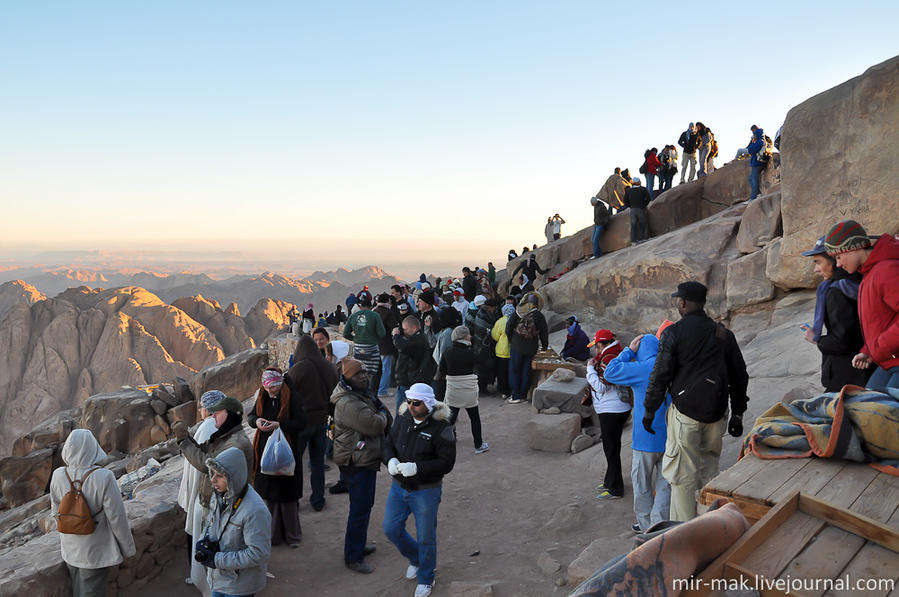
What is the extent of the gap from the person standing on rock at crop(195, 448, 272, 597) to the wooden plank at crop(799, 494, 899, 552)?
3.02m

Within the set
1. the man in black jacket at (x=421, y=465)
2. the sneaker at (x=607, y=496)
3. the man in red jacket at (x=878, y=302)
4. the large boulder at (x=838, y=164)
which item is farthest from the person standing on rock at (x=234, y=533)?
the large boulder at (x=838, y=164)

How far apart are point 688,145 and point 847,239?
1396 centimetres

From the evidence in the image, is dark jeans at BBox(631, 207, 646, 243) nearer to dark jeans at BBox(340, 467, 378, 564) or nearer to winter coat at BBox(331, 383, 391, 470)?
winter coat at BBox(331, 383, 391, 470)

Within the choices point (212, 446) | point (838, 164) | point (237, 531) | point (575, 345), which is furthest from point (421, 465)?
point (838, 164)

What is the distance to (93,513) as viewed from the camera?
3.99m

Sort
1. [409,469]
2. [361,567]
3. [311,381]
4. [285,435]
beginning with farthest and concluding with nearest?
[311,381] < [285,435] < [361,567] < [409,469]

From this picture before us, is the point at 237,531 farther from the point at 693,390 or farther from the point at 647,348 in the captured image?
the point at 647,348

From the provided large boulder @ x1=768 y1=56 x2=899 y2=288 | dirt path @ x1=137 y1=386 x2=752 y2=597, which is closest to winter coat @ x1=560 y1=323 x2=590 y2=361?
dirt path @ x1=137 y1=386 x2=752 y2=597

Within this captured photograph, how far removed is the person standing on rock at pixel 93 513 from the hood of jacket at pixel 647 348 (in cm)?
424

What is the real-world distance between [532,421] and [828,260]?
4.94 meters

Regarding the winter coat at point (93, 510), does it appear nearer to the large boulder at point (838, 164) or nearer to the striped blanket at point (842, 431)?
the striped blanket at point (842, 431)

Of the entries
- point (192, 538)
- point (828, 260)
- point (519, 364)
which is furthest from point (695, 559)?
point (519, 364)

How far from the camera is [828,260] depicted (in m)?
3.72

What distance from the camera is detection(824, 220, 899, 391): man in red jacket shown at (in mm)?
3158
